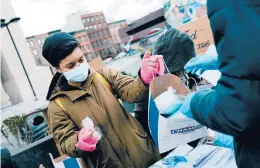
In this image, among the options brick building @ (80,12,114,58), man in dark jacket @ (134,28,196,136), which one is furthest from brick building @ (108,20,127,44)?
man in dark jacket @ (134,28,196,136)

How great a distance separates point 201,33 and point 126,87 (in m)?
2.57

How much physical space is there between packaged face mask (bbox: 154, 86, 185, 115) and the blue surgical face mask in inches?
26.9

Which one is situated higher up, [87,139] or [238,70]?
[238,70]

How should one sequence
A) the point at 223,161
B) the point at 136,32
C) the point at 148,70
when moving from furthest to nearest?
the point at 136,32 < the point at 148,70 < the point at 223,161

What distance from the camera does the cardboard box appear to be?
395 cm

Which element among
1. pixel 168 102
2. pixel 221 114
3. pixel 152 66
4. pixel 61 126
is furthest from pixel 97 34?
pixel 221 114

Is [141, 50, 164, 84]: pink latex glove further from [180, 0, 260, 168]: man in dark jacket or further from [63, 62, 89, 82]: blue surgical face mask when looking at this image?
[180, 0, 260, 168]: man in dark jacket

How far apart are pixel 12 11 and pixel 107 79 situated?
70.6ft

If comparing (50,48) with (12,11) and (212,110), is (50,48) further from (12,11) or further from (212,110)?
(12,11)

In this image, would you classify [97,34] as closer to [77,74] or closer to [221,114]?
[77,74]

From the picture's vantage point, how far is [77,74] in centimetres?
173

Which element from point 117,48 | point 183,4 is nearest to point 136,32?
point 117,48

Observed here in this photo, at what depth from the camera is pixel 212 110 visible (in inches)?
33.7

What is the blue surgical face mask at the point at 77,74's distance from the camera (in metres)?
1.73
